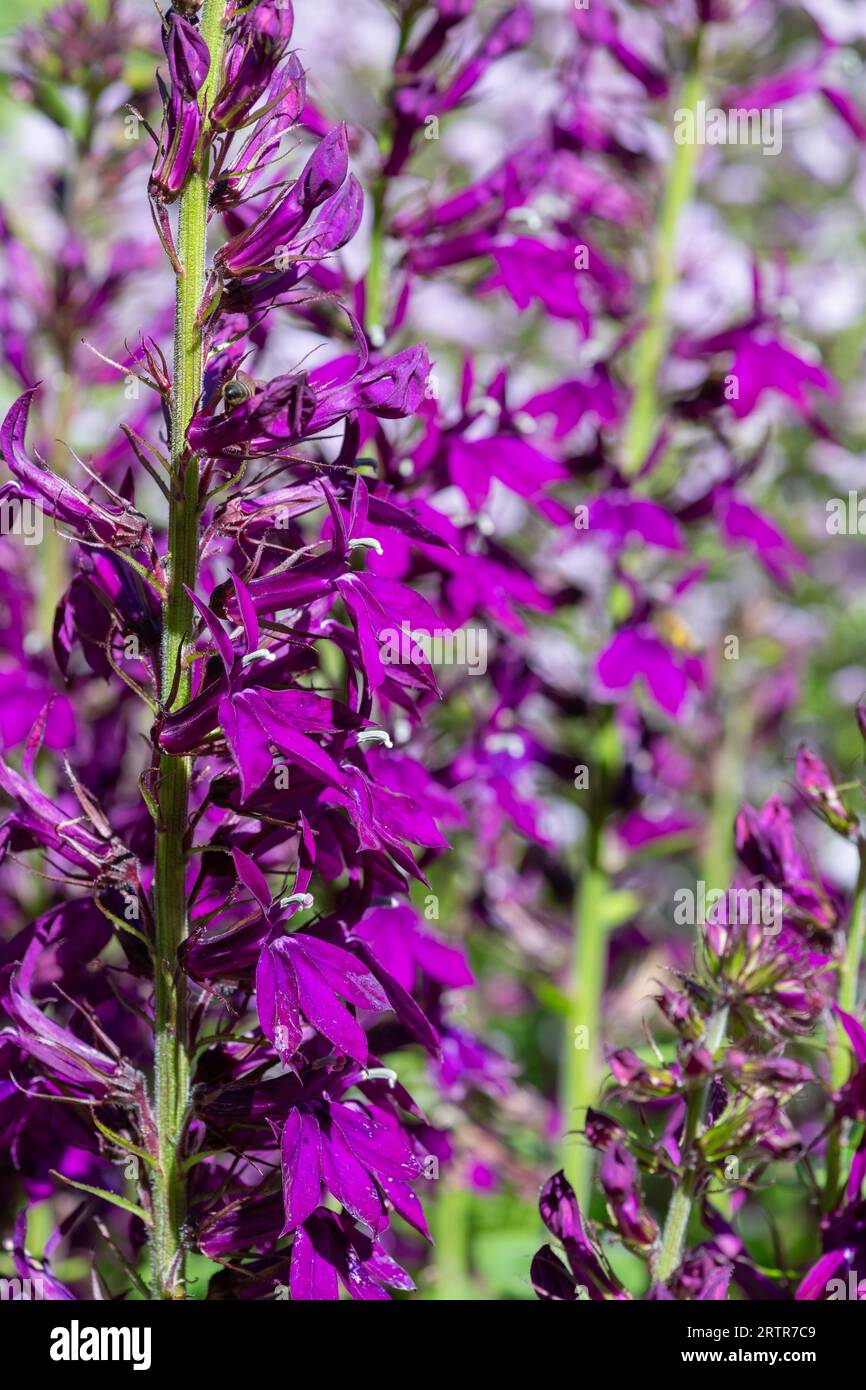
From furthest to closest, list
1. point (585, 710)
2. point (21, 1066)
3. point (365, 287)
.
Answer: point (585, 710), point (365, 287), point (21, 1066)

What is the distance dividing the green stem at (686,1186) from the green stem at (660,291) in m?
1.53

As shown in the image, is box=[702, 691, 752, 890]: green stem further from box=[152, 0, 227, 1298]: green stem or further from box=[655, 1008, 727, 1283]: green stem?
box=[152, 0, 227, 1298]: green stem

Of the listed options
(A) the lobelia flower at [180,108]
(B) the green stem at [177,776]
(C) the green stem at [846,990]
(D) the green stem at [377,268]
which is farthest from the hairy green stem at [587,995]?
(A) the lobelia flower at [180,108]

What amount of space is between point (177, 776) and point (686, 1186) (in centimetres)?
69

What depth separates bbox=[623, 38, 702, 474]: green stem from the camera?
2.82m

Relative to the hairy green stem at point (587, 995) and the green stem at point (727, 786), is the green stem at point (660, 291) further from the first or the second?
the green stem at point (727, 786)

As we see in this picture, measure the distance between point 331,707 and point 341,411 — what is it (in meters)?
0.28

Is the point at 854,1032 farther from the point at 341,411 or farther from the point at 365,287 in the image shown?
the point at 365,287

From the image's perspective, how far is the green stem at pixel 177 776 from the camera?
1382 mm

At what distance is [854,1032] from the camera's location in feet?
5.34

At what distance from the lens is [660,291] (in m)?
2.85

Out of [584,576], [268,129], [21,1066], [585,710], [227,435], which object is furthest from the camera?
[584,576]

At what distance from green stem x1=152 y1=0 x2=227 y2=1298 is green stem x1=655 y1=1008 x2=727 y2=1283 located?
1.65 feet

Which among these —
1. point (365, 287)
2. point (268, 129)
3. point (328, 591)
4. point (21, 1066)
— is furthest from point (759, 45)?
point (21, 1066)
